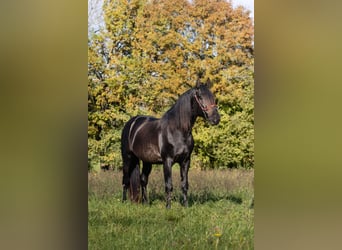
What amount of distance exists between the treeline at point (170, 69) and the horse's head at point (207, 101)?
0.05 metres

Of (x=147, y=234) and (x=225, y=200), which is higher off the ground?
(x=225, y=200)

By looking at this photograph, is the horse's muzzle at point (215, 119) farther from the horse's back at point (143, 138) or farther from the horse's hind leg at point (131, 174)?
the horse's hind leg at point (131, 174)

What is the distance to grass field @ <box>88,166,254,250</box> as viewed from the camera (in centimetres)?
462

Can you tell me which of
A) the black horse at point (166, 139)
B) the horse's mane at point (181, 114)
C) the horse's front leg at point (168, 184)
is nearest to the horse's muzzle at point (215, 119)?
the black horse at point (166, 139)

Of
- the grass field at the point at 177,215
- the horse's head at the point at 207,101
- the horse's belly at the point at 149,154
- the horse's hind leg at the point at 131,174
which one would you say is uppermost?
the horse's head at the point at 207,101

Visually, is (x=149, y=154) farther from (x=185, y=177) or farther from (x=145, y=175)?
(x=185, y=177)

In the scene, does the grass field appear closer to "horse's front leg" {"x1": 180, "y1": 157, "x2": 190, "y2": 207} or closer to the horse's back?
"horse's front leg" {"x1": 180, "y1": 157, "x2": 190, "y2": 207}

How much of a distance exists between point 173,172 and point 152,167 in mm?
195

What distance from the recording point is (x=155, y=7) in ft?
15.2

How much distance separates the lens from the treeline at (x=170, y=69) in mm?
4605

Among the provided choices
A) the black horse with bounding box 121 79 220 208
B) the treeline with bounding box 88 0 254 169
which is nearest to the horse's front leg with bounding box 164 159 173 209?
the black horse with bounding box 121 79 220 208
